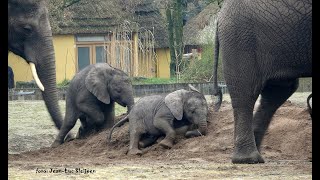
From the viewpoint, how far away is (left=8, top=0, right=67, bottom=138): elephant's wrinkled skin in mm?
13805

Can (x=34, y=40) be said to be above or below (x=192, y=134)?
above

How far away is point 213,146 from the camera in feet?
44.3

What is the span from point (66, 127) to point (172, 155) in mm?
A: 3310

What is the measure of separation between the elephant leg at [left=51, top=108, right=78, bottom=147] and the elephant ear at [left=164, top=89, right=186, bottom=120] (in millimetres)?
1632

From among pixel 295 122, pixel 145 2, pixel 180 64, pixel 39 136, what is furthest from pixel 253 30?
pixel 145 2

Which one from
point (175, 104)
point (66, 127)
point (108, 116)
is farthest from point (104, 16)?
point (175, 104)

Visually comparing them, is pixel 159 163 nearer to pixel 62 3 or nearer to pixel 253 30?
pixel 253 30

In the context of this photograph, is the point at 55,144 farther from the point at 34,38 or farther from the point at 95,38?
the point at 95,38

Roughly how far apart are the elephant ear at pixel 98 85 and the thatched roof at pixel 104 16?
57.9 ft

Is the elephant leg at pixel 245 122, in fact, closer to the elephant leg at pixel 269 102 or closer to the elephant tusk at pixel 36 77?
the elephant leg at pixel 269 102

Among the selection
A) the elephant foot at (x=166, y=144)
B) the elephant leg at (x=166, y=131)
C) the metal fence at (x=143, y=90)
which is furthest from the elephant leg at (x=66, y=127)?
the metal fence at (x=143, y=90)

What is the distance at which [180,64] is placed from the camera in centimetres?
3425
